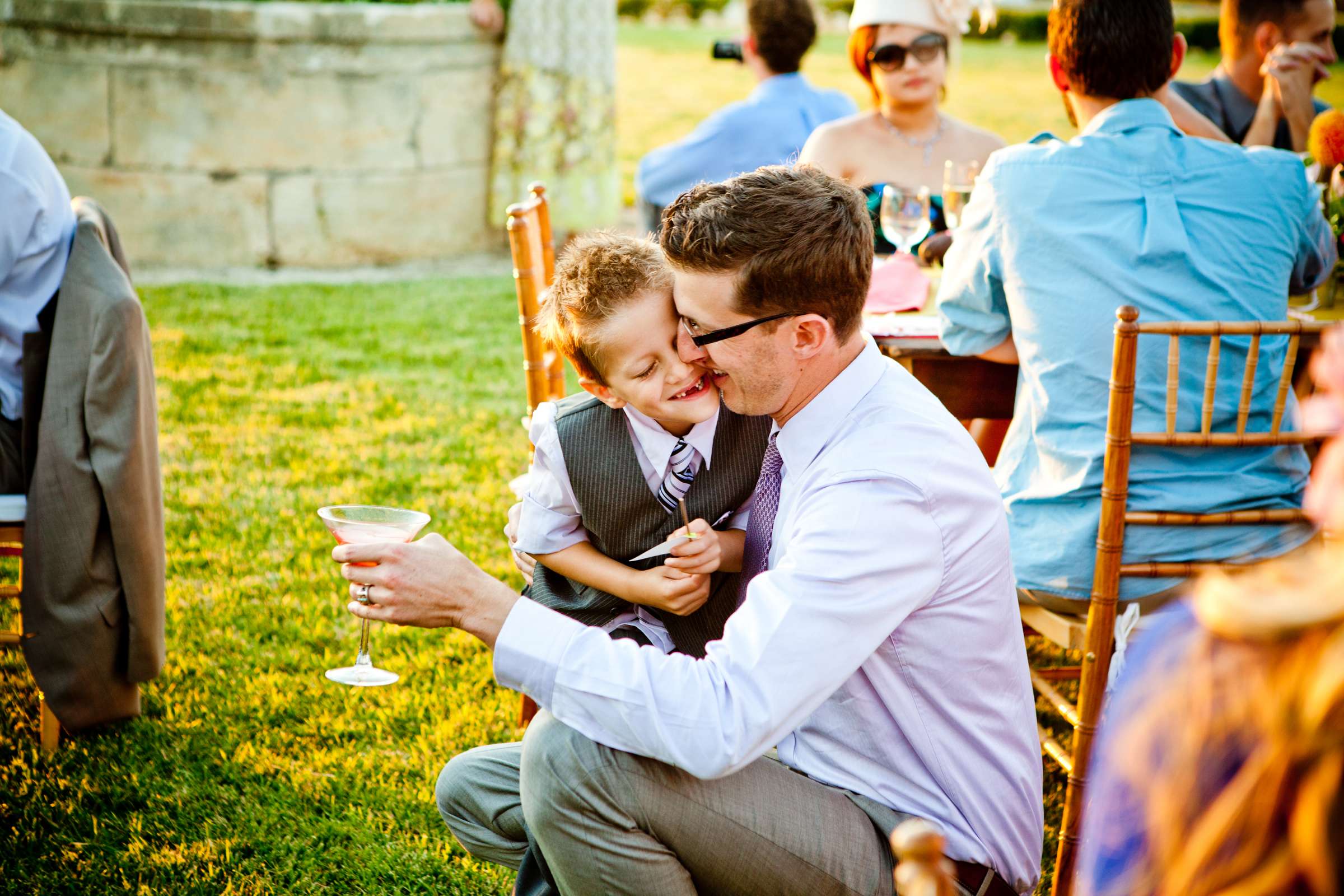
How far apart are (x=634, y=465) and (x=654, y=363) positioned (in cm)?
22

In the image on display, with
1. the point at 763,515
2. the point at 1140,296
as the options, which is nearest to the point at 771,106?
the point at 1140,296

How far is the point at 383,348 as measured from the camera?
7070 millimetres

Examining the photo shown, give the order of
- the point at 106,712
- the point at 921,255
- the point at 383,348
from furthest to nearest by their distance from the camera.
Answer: the point at 383,348 < the point at 921,255 < the point at 106,712

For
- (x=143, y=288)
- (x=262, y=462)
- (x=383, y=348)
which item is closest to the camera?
(x=262, y=462)

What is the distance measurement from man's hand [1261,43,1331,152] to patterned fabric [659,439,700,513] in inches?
139

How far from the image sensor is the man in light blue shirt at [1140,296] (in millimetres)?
2760

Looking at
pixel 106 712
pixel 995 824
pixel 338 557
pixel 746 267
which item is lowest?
pixel 106 712

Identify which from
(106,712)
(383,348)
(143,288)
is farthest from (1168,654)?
(143,288)

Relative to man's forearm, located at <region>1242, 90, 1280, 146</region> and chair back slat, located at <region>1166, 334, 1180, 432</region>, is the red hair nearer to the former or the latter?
man's forearm, located at <region>1242, 90, 1280, 146</region>

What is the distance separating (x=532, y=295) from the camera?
126 inches

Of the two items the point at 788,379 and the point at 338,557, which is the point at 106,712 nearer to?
the point at 338,557

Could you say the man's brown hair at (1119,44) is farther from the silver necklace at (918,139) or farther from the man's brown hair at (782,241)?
the silver necklace at (918,139)

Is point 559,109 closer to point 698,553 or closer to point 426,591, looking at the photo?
point 698,553

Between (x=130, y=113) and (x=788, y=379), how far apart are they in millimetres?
7760
